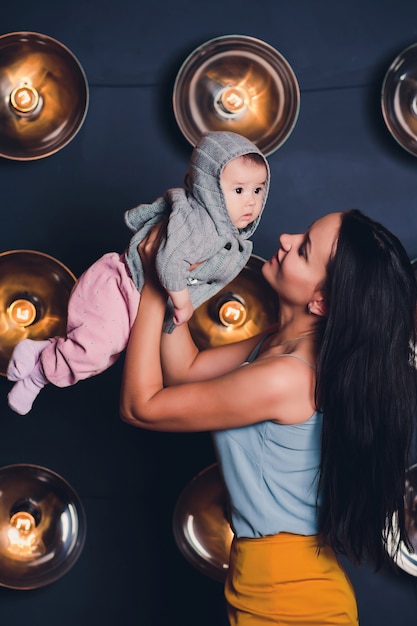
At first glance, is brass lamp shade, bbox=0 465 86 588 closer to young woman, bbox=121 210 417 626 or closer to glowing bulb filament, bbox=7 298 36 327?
Answer: glowing bulb filament, bbox=7 298 36 327

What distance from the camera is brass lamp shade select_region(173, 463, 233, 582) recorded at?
2111 millimetres

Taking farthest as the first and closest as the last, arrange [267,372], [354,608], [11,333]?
[11,333], [354,608], [267,372]

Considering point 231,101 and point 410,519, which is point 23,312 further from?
point 410,519

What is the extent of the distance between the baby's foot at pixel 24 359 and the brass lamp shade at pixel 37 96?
2.24 ft

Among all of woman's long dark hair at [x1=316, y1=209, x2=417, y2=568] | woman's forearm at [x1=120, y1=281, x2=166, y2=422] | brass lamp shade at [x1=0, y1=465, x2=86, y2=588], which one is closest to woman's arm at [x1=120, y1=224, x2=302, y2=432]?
woman's forearm at [x1=120, y1=281, x2=166, y2=422]

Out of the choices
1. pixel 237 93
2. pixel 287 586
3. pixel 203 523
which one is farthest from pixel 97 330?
pixel 237 93

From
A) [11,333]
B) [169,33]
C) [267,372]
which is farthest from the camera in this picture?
[169,33]

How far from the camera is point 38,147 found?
2.14m

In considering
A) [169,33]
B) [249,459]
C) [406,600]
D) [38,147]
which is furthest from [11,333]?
[406,600]

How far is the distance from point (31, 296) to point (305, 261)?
89cm

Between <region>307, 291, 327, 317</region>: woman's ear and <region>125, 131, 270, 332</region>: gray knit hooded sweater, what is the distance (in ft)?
0.59

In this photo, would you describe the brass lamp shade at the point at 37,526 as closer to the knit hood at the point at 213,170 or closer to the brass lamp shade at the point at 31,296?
the brass lamp shade at the point at 31,296

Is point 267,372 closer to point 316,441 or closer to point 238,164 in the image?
point 316,441

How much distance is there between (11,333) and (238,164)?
2.91ft
